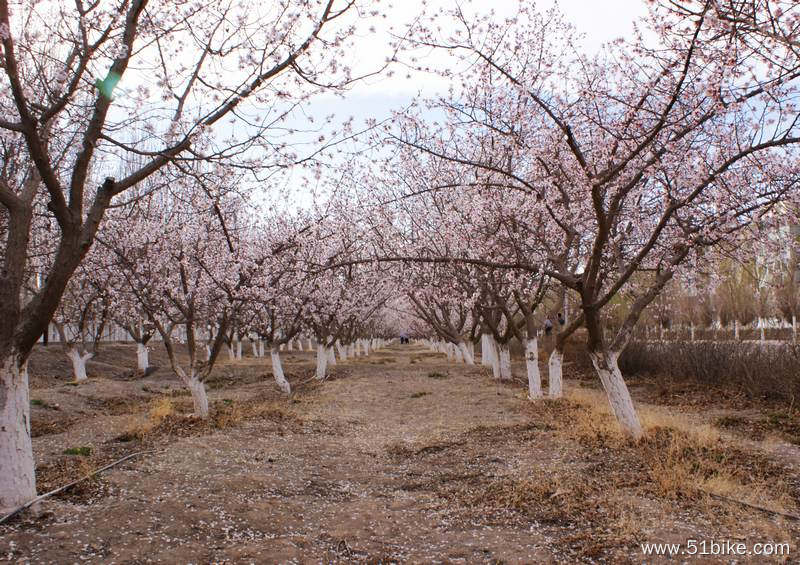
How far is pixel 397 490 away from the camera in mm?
7762

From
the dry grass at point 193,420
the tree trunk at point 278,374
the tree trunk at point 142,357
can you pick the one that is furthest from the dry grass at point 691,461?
the tree trunk at point 142,357

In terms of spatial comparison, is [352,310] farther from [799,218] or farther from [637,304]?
[799,218]

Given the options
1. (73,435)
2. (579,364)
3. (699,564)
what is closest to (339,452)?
(73,435)

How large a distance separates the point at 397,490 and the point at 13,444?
4.46 m

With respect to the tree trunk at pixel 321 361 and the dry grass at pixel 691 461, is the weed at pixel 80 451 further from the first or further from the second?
the tree trunk at pixel 321 361

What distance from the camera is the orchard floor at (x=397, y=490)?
532cm

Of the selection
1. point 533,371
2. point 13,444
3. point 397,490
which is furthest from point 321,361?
point 13,444

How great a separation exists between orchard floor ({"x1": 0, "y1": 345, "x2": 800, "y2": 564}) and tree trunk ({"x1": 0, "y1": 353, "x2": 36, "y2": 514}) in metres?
0.26

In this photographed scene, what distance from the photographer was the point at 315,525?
6.23m

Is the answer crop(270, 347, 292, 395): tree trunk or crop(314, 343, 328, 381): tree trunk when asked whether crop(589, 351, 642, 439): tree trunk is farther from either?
crop(314, 343, 328, 381): tree trunk

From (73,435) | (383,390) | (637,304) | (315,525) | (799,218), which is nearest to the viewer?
(315,525)

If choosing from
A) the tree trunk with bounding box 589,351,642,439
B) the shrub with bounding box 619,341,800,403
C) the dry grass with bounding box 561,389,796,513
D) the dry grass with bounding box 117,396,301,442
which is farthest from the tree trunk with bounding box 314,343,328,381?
the tree trunk with bounding box 589,351,642,439

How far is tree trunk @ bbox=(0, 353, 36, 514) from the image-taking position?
5.70 meters

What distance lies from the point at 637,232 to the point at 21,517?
11.2 metres
